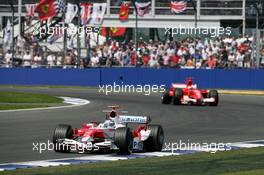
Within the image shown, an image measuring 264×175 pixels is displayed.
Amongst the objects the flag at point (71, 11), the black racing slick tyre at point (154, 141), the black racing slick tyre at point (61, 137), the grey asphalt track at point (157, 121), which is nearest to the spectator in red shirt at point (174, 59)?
the flag at point (71, 11)

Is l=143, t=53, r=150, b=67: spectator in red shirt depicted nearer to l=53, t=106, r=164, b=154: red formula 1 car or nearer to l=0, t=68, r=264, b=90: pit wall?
l=0, t=68, r=264, b=90: pit wall

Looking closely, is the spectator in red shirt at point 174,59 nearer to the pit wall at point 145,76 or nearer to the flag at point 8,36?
the pit wall at point 145,76

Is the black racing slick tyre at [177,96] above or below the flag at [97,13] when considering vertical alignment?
below

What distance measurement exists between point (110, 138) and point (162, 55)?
2434 cm

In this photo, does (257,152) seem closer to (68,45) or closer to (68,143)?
(68,143)

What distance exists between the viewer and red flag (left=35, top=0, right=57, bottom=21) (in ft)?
130

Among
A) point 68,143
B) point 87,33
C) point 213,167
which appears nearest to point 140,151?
point 68,143

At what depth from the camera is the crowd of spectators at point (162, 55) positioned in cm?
3716

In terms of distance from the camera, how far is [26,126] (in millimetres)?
19328

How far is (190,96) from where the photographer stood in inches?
1131

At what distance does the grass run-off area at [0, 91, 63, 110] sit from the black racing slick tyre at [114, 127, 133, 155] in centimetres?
1160

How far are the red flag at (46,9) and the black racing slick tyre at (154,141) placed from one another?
83.1 feet

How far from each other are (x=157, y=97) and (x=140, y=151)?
18992 mm

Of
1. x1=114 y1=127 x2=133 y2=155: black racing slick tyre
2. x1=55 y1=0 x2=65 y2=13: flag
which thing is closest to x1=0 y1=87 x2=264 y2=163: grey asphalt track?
x1=114 y1=127 x2=133 y2=155: black racing slick tyre
